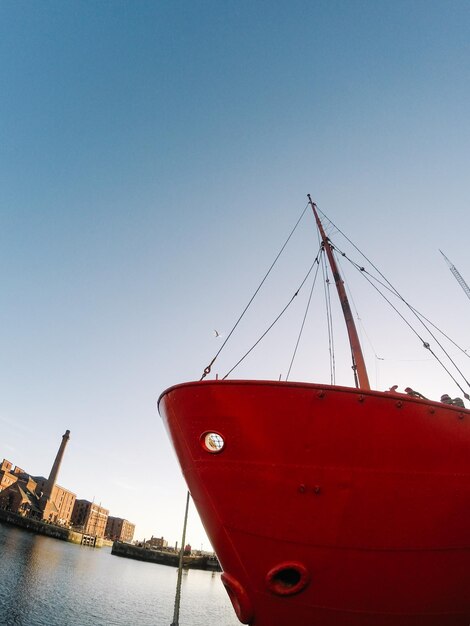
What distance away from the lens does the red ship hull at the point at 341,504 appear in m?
4.12

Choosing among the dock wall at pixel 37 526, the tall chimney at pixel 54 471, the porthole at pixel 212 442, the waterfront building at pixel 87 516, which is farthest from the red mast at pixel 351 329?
the waterfront building at pixel 87 516

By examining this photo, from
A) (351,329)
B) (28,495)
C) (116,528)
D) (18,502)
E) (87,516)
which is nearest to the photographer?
(351,329)

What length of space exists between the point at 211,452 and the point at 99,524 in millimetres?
Answer: 122755

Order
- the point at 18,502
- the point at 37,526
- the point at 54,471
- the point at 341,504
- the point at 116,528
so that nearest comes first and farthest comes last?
the point at 341,504 < the point at 37,526 < the point at 18,502 < the point at 54,471 < the point at 116,528

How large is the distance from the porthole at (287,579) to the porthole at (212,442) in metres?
1.57

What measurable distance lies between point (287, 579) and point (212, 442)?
1.91 m

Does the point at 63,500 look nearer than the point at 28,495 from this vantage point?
No

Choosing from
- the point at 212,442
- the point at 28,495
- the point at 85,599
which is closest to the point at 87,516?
the point at 28,495

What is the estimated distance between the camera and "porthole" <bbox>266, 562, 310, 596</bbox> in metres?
4.14

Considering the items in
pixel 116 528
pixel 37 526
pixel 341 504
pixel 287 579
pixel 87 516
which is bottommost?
pixel 287 579

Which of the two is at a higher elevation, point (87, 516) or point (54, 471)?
point (54, 471)

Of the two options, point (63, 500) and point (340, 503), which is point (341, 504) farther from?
point (63, 500)

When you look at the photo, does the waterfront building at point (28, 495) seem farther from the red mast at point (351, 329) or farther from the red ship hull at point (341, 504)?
the red ship hull at point (341, 504)

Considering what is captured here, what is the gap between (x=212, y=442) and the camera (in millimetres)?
4594
